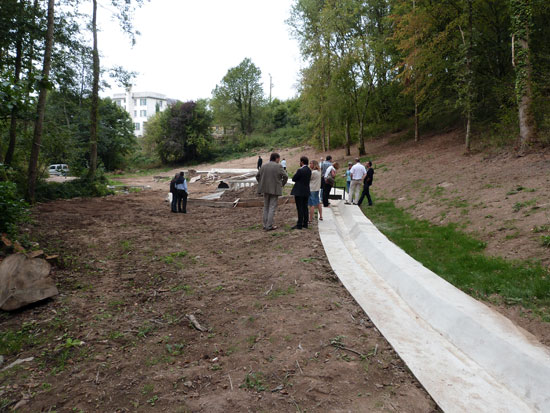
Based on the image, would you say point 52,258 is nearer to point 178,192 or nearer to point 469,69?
point 178,192

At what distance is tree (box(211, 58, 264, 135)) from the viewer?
53625mm

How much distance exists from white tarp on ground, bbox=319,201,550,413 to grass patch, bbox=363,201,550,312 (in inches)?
23.1

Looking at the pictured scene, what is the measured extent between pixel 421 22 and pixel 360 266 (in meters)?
16.5

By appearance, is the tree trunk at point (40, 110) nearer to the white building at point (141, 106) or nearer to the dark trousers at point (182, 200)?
the dark trousers at point (182, 200)

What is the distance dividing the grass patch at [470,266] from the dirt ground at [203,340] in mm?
2046

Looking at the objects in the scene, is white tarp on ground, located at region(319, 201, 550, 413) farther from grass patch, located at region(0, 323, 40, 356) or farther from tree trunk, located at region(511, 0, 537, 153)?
tree trunk, located at region(511, 0, 537, 153)

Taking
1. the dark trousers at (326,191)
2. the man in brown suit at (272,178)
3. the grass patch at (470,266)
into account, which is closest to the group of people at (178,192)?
the man in brown suit at (272,178)

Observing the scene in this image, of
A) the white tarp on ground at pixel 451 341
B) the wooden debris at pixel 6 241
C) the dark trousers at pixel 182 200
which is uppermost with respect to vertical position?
the dark trousers at pixel 182 200

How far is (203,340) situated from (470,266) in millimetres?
4803

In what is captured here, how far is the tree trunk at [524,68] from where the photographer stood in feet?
39.7

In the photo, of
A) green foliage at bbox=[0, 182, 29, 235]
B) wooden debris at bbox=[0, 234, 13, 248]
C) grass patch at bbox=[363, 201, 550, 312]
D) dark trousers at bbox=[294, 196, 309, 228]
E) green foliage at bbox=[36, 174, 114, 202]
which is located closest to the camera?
grass patch at bbox=[363, 201, 550, 312]

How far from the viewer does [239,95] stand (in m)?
54.2

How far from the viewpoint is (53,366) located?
3.42m

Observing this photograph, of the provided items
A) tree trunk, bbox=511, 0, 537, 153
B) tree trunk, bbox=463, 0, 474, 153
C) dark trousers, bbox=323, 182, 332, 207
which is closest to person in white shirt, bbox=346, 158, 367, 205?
dark trousers, bbox=323, 182, 332, 207
